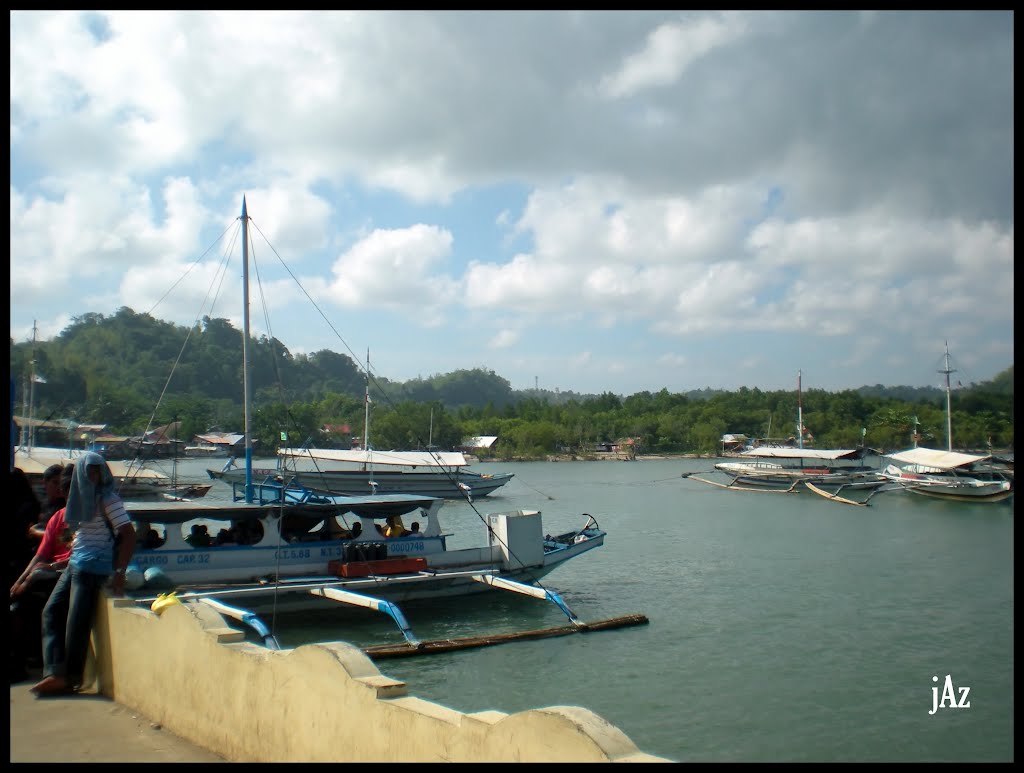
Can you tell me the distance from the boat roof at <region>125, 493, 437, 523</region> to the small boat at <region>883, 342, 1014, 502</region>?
41240 millimetres

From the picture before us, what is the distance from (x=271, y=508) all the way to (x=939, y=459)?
161 ft

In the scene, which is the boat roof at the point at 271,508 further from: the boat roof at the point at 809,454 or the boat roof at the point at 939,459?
the boat roof at the point at 809,454

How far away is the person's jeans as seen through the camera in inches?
255

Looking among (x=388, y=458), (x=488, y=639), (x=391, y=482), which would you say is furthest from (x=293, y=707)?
(x=391, y=482)

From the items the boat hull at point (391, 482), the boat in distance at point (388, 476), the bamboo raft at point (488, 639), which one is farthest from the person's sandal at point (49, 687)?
the boat hull at point (391, 482)

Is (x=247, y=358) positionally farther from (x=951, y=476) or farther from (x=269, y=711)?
(x=951, y=476)

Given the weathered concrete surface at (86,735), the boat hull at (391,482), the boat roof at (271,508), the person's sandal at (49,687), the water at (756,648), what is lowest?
the water at (756,648)

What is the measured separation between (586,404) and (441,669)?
138993 millimetres

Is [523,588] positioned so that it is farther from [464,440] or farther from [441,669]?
[464,440]

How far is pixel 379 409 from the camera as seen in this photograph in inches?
4437

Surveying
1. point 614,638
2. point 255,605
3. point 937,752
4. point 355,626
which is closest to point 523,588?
point 614,638

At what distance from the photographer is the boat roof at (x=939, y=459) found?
Result: 53.0 metres

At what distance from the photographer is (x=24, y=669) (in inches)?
267

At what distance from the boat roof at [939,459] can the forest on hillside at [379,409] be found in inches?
153
